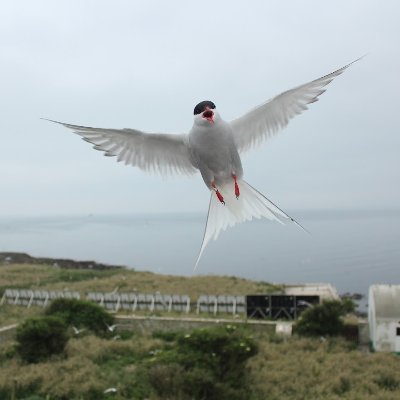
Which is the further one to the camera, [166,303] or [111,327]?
[166,303]

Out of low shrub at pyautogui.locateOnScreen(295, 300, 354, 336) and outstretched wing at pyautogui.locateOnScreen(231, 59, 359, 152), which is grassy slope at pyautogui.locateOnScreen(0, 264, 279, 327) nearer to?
low shrub at pyautogui.locateOnScreen(295, 300, 354, 336)

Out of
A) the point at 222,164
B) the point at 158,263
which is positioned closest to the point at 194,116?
the point at 222,164

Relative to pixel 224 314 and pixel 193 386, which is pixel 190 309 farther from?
pixel 193 386

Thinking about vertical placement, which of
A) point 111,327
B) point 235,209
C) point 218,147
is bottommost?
point 111,327

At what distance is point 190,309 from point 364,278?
22535 mm

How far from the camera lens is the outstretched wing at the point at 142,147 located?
1.76m

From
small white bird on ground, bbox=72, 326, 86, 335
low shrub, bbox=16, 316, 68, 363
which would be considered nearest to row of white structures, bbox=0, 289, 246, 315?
small white bird on ground, bbox=72, 326, 86, 335

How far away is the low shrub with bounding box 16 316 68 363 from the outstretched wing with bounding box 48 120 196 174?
8.94 meters

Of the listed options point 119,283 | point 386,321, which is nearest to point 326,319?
point 386,321

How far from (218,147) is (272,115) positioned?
43 centimetres

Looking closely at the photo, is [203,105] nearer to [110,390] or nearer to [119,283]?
[110,390]

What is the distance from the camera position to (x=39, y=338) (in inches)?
405

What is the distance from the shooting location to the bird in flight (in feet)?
5.63

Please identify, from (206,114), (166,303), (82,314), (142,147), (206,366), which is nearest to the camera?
(206,114)
